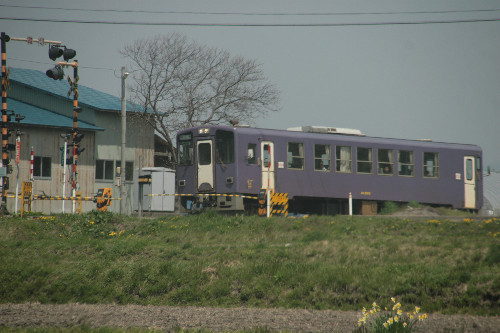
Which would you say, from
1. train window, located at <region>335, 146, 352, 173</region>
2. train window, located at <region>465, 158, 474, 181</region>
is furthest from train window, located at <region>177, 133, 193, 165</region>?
train window, located at <region>465, 158, 474, 181</region>

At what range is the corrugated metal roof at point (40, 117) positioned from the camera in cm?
3581

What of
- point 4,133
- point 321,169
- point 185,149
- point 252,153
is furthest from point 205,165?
point 4,133

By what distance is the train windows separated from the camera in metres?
26.8

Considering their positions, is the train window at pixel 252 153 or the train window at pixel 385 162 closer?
the train window at pixel 252 153

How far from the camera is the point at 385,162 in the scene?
28406 mm

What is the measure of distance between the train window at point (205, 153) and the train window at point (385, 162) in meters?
6.97

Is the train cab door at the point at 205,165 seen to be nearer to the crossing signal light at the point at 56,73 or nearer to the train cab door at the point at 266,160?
the train cab door at the point at 266,160

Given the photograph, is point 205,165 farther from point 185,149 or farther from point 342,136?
point 342,136

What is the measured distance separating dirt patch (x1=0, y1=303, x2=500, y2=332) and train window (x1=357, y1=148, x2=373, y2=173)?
16445mm

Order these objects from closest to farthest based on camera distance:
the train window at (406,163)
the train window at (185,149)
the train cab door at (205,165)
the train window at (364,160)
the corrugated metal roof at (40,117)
→ 1. the train cab door at (205,165)
2. the train window at (185,149)
3. the train window at (364,160)
4. the train window at (406,163)
5. the corrugated metal roof at (40,117)

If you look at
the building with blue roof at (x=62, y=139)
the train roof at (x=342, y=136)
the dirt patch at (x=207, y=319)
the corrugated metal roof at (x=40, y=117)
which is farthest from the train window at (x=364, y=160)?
the dirt patch at (x=207, y=319)

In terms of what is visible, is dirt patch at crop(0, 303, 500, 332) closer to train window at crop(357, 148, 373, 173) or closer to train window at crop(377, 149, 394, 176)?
train window at crop(357, 148, 373, 173)

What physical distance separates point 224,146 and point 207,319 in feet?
48.9

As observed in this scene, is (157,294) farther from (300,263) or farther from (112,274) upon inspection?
(300,263)
